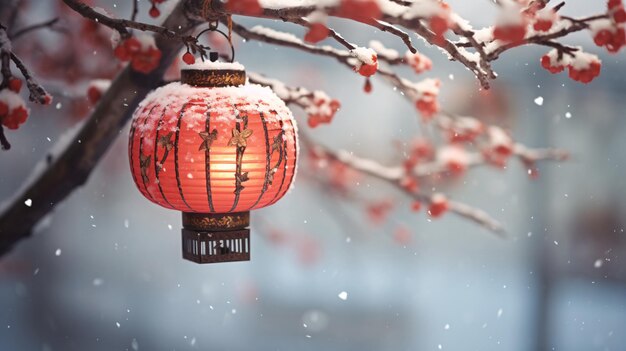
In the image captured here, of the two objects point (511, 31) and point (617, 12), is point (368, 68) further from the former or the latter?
point (617, 12)

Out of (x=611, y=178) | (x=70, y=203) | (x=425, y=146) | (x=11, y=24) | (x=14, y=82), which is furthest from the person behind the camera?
(x=611, y=178)

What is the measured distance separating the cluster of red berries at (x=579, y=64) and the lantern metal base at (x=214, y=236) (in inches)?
37.6

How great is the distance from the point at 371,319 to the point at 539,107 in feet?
7.16

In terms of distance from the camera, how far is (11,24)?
3.03 meters

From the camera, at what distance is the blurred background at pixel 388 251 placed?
16.8ft

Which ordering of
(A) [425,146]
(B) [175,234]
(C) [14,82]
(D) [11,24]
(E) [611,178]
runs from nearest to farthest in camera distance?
(C) [14,82] < (D) [11,24] < (A) [425,146] < (B) [175,234] < (E) [611,178]

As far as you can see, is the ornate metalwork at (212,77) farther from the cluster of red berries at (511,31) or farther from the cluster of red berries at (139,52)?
the cluster of red berries at (511,31)

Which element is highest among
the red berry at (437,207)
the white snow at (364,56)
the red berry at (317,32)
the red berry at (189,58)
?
the red berry at (437,207)

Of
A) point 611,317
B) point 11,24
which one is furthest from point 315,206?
point 11,24

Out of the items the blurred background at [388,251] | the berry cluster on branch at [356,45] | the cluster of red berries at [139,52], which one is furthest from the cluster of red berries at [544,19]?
the blurred background at [388,251]

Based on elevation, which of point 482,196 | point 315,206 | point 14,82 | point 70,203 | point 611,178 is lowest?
point 14,82

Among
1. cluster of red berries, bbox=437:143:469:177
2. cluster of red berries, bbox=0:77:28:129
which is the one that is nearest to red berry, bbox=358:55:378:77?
cluster of red berries, bbox=0:77:28:129

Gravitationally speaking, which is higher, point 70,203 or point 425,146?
point 425,146

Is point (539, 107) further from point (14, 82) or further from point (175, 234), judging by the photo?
point (14, 82)
